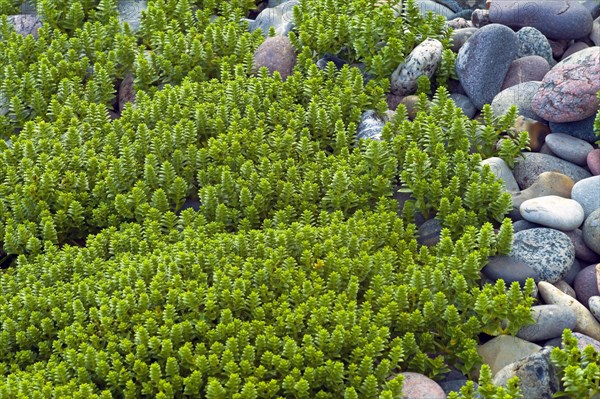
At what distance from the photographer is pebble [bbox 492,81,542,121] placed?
8.38m

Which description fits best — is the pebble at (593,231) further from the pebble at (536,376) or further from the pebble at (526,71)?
the pebble at (526,71)

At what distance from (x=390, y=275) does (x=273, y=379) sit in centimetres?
142

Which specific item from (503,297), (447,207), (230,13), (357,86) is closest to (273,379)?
(503,297)

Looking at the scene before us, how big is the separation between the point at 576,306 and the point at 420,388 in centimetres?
167

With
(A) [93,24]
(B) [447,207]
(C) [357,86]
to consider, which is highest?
(A) [93,24]

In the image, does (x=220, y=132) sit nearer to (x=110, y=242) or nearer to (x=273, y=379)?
(x=110, y=242)

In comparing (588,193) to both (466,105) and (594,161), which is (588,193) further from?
(466,105)

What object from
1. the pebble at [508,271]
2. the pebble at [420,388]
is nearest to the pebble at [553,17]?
the pebble at [508,271]

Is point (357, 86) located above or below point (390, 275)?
above

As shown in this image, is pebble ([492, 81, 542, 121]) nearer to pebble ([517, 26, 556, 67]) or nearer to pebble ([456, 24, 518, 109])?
pebble ([456, 24, 518, 109])

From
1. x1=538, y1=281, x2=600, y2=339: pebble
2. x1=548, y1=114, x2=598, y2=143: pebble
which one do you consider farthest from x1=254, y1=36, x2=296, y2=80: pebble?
x1=538, y1=281, x2=600, y2=339: pebble

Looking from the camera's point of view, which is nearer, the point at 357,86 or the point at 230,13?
the point at 357,86

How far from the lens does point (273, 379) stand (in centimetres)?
583

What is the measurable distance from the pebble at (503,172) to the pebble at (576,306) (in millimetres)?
1208
